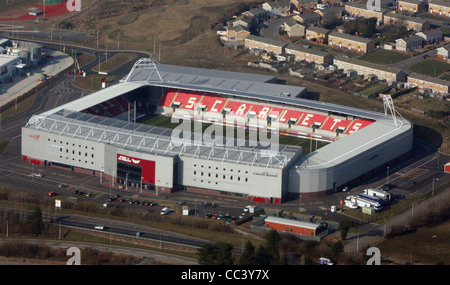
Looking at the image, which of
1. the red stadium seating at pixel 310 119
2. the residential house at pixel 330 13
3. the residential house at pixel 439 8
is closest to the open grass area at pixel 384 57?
the residential house at pixel 330 13

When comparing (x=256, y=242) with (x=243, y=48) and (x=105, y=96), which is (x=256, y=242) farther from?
(x=243, y=48)

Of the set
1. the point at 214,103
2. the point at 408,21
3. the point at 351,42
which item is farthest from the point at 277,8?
the point at 214,103

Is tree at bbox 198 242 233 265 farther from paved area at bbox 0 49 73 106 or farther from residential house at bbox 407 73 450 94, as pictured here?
residential house at bbox 407 73 450 94

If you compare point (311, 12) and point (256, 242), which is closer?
point (256, 242)

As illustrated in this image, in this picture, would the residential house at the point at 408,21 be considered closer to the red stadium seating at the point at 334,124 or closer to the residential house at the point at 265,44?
the residential house at the point at 265,44

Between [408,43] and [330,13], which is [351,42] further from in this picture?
[330,13]

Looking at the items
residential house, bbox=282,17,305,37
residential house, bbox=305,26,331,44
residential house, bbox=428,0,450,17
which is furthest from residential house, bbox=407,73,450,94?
residential house, bbox=428,0,450,17

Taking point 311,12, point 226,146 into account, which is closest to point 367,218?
point 226,146
